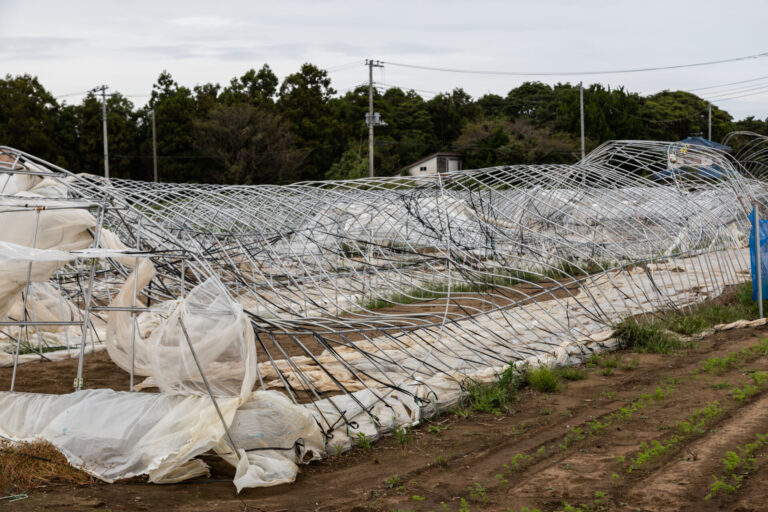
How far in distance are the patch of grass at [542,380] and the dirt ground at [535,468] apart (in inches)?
5.9

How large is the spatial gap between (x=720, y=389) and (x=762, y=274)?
506cm

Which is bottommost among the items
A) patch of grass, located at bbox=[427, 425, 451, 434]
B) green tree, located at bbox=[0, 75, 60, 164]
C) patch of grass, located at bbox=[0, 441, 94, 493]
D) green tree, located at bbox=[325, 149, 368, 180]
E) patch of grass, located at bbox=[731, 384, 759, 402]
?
patch of grass, located at bbox=[427, 425, 451, 434]

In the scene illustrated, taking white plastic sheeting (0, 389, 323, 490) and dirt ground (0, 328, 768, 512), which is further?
white plastic sheeting (0, 389, 323, 490)

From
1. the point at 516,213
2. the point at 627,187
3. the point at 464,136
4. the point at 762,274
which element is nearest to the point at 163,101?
the point at 464,136

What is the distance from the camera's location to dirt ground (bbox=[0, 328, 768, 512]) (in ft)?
17.3

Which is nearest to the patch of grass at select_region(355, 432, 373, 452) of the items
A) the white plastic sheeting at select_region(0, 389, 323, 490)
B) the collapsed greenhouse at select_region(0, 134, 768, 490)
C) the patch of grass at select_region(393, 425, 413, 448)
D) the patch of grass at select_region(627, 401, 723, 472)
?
the collapsed greenhouse at select_region(0, 134, 768, 490)

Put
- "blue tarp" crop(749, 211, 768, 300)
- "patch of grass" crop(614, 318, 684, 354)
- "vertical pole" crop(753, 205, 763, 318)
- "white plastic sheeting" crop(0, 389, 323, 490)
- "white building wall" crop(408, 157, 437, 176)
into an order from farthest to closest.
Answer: "white building wall" crop(408, 157, 437, 176) → "blue tarp" crop(749, 211, 768, 300) → "vertical pole" crop(753, 205, 763, 318) → "patch of grass" crop(614, 318, 684, 354) → "white plastic sheeting" crop(0, 389, 323, 490)

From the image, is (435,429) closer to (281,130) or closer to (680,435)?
(680,435)

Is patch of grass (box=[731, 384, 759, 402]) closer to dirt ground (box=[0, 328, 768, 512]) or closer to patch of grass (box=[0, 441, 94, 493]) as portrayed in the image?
dirt ground (box=[0, 328, 768, 512])

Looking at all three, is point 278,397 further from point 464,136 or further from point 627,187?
point 464,136

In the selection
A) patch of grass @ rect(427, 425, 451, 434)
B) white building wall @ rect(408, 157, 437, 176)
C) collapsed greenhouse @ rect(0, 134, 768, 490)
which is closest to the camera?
collapsed greenhouse @ rect(0, 134, 768, 490)

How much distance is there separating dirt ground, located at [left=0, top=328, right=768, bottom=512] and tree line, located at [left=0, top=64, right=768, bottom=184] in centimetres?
2785

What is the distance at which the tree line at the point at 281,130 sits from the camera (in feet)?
117

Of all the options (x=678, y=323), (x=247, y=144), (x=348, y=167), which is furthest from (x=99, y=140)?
(x=678, y=323)
